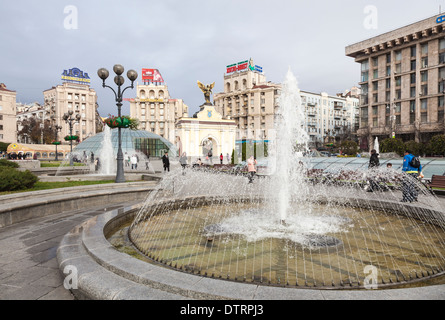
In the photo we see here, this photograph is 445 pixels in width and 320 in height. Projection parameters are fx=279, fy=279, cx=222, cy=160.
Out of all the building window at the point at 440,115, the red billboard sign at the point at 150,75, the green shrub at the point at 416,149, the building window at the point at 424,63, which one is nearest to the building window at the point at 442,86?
the building window at the point at 440,115

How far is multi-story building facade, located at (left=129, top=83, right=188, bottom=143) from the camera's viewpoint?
86.2 m

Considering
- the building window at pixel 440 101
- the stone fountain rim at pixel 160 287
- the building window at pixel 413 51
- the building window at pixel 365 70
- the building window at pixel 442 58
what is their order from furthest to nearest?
the building window at pixel 365 70, the building window at pixel 413 51, the building window at pixel 442 58, the building window at pixel 440 101, the stone fountain rim at pixel 160 287

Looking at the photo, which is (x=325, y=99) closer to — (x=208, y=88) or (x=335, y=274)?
(x=208, y=88)

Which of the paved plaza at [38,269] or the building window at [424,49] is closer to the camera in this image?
the paved plaza at [38,269]

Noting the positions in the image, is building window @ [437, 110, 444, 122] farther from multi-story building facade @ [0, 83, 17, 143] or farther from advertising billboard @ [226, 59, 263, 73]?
multi-story building facade @ [0, 83, 17, 143]

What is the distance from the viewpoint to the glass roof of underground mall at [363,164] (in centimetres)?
1343

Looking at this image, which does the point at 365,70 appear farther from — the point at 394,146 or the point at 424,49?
the point at 394,146

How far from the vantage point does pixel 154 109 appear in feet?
287

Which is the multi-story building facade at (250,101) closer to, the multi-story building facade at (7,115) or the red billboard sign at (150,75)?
the red billboard sign at (150,75)

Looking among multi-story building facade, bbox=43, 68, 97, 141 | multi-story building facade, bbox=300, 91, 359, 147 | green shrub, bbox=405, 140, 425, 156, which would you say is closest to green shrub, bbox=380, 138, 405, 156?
green shrub, bbox=405, 140, 425, 156

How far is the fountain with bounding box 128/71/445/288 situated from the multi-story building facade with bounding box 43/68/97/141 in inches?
3178

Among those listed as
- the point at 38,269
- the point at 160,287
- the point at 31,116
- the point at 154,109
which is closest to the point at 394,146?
the point at 160,287

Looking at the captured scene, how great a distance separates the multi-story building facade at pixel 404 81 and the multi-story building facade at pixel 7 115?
2875 inches

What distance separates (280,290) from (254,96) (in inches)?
2929
